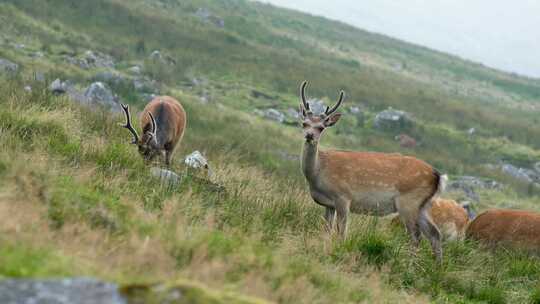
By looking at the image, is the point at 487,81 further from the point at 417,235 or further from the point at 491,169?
the point at 417,235

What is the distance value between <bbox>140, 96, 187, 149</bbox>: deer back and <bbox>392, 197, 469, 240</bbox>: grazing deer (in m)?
3.52

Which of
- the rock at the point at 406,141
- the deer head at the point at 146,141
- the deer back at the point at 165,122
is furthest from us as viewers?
the rock at the point at 406,141

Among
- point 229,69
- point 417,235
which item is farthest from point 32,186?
point 229,69

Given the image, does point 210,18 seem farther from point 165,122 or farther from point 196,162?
point 196,162

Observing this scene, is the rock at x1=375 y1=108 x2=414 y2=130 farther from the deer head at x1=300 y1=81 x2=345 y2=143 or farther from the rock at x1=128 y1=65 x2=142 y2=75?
the deer head at x1=300 y1=81 x2=345 y2=143

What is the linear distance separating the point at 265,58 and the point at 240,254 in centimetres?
3466

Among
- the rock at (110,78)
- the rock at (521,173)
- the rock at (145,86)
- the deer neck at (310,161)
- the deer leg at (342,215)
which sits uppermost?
the deer neck at (310,161)

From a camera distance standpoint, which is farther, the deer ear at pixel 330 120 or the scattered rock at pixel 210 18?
the scattered rock at pixel 210 18

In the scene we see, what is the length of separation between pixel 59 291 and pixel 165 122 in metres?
7.92

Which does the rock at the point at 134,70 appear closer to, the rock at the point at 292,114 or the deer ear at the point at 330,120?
the rock at the point at 292,114

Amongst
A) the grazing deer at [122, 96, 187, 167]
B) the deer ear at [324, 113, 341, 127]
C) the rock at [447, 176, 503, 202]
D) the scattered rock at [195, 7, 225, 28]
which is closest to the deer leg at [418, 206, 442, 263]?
the deer ear at [324, 113, 341, 127]

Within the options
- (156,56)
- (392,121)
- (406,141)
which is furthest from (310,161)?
(156,56)

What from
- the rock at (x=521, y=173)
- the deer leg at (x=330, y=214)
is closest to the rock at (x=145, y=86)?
the rock at (x=521, y=173)

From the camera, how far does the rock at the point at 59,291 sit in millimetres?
3855
